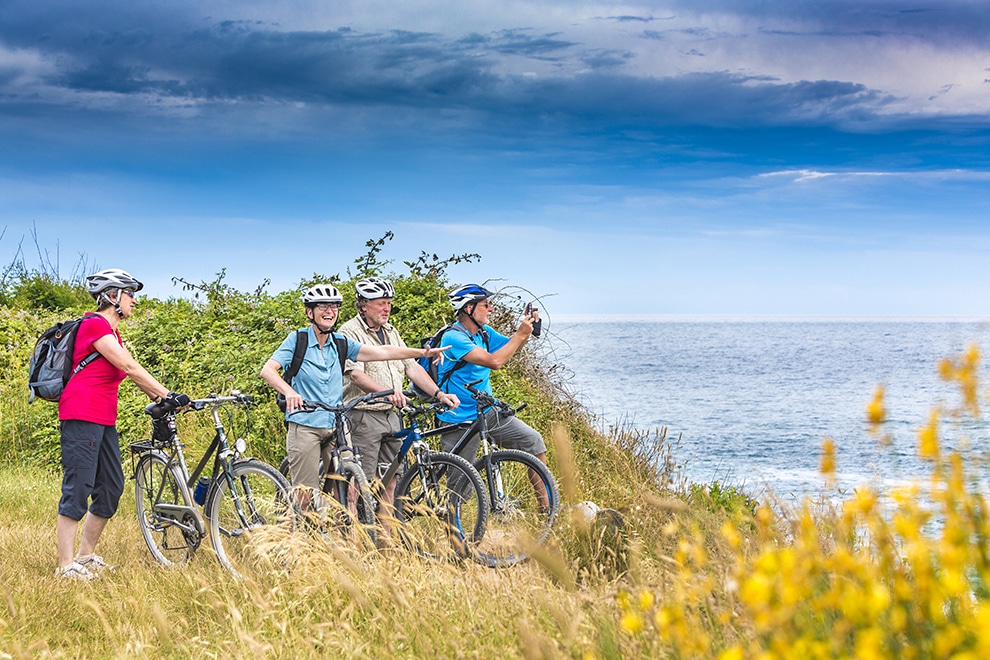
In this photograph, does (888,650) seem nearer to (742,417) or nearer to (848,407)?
(742,417)

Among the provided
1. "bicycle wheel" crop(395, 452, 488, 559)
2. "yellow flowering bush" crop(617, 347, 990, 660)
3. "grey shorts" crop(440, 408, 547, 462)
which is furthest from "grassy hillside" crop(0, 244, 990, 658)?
"grey shorts" crop(440, 408, 547, 462)

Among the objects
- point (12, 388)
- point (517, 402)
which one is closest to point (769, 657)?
point (517, 402)

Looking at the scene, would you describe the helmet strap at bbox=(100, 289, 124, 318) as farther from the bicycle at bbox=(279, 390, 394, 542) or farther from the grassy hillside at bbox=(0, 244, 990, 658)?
the grassy hillside at bbox=(0, 244, 990, 658)

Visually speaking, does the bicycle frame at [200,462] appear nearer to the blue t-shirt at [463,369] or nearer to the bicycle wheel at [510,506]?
the blue t-shirt at [463,369]

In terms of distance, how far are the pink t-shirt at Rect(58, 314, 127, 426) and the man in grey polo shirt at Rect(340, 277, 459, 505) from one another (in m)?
1.68

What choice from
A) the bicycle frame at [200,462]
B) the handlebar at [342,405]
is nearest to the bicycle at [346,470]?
the handlebar at [342,405]

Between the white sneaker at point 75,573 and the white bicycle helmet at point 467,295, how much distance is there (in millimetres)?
3215

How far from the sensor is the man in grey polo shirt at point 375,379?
23.0 ft

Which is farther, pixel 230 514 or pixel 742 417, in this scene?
pixel 742 417

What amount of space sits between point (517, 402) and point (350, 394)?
145 inches

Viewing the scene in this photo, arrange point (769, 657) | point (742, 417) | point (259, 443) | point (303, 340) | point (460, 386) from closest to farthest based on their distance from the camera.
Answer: point (769, 657)
point (303, 340)
point (460, 386)
point (259, 443)
point (742, 417)

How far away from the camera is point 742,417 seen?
2400 centimetres

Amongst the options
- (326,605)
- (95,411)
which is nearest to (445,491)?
(326,605)

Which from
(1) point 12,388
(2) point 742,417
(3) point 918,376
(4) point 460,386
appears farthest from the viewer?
(3) point 918,376
